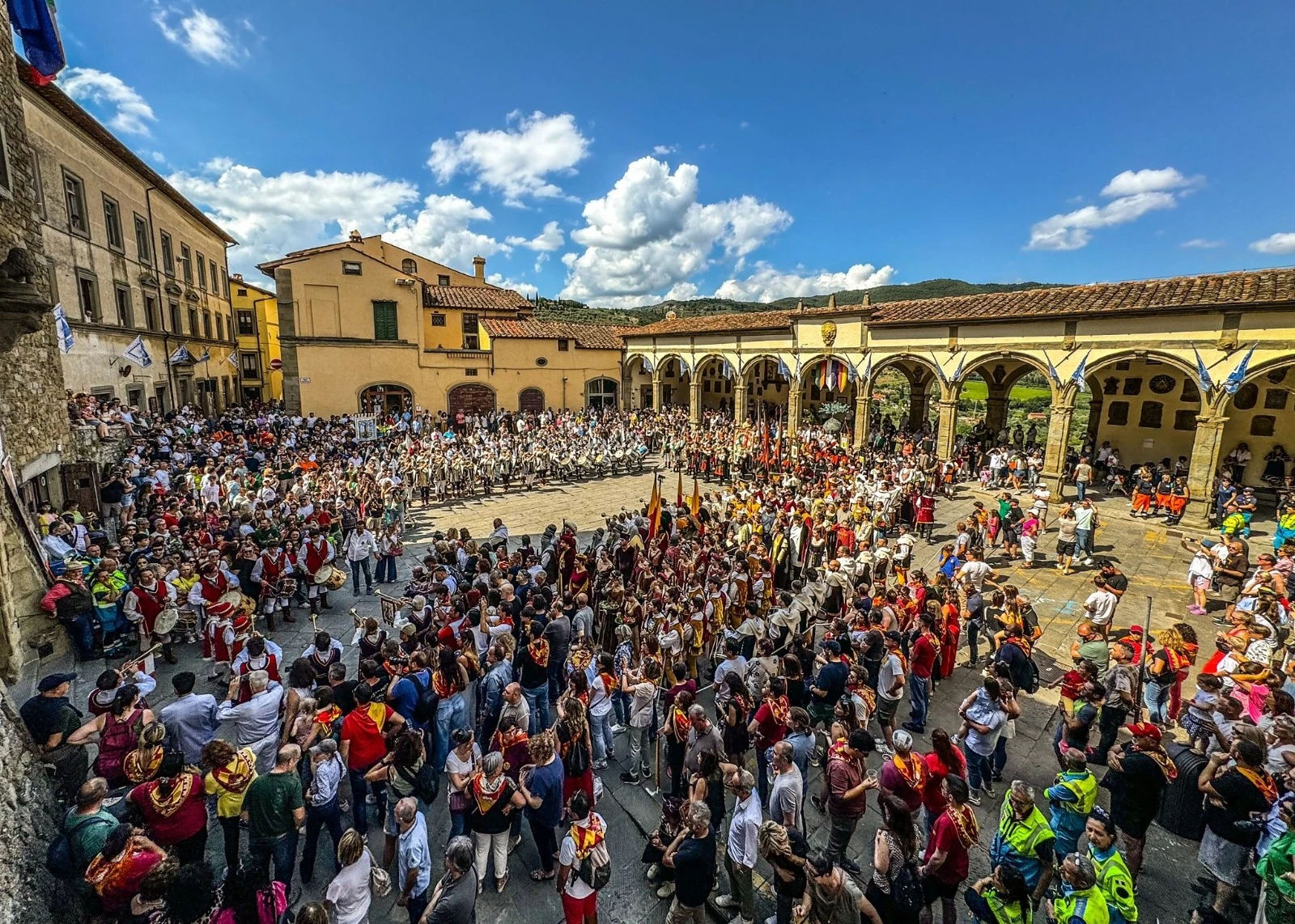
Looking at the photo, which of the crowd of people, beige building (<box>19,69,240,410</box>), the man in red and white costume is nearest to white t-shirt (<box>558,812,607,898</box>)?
the crowd of people

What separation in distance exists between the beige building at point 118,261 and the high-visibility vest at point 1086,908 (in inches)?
927

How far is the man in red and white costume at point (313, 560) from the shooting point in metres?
9.98

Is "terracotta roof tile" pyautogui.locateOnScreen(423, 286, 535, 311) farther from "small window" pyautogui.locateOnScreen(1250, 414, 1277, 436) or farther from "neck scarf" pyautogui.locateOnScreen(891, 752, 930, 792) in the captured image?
"small window" pyautogui.locateOnScreen(1250, 414, 1277, 436)

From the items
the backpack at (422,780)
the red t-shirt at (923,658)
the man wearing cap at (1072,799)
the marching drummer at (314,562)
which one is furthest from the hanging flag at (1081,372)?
the marching drummer at (314,562)

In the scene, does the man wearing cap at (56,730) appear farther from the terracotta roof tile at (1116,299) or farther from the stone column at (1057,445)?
the terracotta roof tile at (1116,299)

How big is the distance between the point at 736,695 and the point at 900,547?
20.8ft

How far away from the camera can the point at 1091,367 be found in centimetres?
1727

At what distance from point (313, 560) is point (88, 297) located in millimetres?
17149

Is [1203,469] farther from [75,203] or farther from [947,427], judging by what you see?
[75,203]

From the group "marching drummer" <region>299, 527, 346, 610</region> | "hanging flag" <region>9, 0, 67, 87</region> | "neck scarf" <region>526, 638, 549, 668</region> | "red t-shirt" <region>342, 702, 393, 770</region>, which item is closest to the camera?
"red t-shirt" <region>342, 702, 393, 770</region>

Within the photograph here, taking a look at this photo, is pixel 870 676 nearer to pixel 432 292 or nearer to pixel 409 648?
pixel 409 648

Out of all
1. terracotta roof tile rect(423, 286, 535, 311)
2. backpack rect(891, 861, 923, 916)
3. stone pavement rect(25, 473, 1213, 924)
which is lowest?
stone pavement rect(25, 473, 1213, 924)

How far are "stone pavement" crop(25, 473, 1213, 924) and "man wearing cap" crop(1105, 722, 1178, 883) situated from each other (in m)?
0.63

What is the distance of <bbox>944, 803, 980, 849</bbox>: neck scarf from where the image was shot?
3.98m
